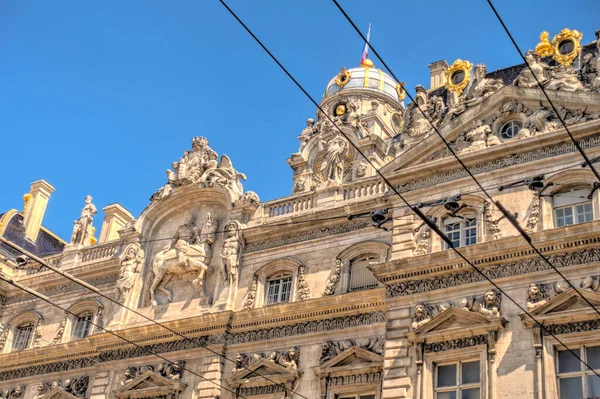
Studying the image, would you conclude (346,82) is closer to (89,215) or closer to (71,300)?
(89,215)

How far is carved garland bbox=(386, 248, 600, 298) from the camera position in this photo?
24047 mm

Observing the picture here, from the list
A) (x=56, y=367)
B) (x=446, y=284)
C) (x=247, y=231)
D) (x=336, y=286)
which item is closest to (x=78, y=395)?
(x=56, y=367)

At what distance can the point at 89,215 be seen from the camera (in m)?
40.8

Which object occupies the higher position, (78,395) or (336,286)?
(336,286)

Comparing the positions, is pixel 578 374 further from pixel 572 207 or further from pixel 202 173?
pixel 202 173

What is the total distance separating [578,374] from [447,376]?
3.72 metres

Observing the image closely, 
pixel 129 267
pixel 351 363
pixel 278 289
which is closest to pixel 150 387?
pixel 129 267

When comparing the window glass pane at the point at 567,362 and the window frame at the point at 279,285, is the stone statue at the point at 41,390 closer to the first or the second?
the window frame at the point at 279,285

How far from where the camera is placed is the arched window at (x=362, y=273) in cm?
2969

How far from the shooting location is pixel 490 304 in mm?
24625

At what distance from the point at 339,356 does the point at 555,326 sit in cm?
740

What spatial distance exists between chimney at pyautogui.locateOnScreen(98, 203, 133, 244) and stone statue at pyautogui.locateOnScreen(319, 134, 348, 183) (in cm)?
1943

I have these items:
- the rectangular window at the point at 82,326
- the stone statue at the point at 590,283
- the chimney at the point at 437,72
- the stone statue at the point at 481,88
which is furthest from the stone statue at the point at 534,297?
the rectangular window at the point at 82,326

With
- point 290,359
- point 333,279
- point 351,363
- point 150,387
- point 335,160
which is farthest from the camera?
point 335,160
